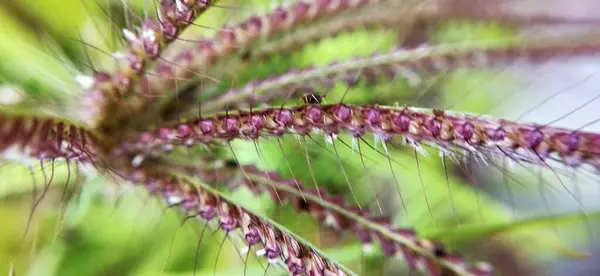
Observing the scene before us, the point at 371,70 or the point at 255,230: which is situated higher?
the point at 371,70

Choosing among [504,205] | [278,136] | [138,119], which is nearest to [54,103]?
[138,119]

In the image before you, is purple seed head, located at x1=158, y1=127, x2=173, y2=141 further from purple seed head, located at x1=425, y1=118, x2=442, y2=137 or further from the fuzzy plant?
purple seed head, located at x1=425, y1=118, x2=442, y2=137

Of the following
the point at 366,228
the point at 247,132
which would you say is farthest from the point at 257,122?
the point at 366,228

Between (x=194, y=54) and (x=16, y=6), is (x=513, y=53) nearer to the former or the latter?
(x=194, y=54)

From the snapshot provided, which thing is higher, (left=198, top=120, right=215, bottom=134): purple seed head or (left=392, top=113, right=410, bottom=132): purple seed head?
(left=198, top=120, right=215, bottom=134): purple seed head

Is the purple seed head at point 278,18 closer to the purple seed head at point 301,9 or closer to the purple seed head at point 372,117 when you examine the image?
the purple seed head at point 301,9

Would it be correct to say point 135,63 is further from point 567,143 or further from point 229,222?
point 567,143

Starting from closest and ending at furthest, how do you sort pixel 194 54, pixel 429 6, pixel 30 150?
1. pixel 30 150
2. pixel 194 54
3. pixel 429 6

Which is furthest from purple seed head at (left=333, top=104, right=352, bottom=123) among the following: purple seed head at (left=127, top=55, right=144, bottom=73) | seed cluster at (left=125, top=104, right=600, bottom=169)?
purple seed head at (left=127, top=55, right=144, bottom=73)
